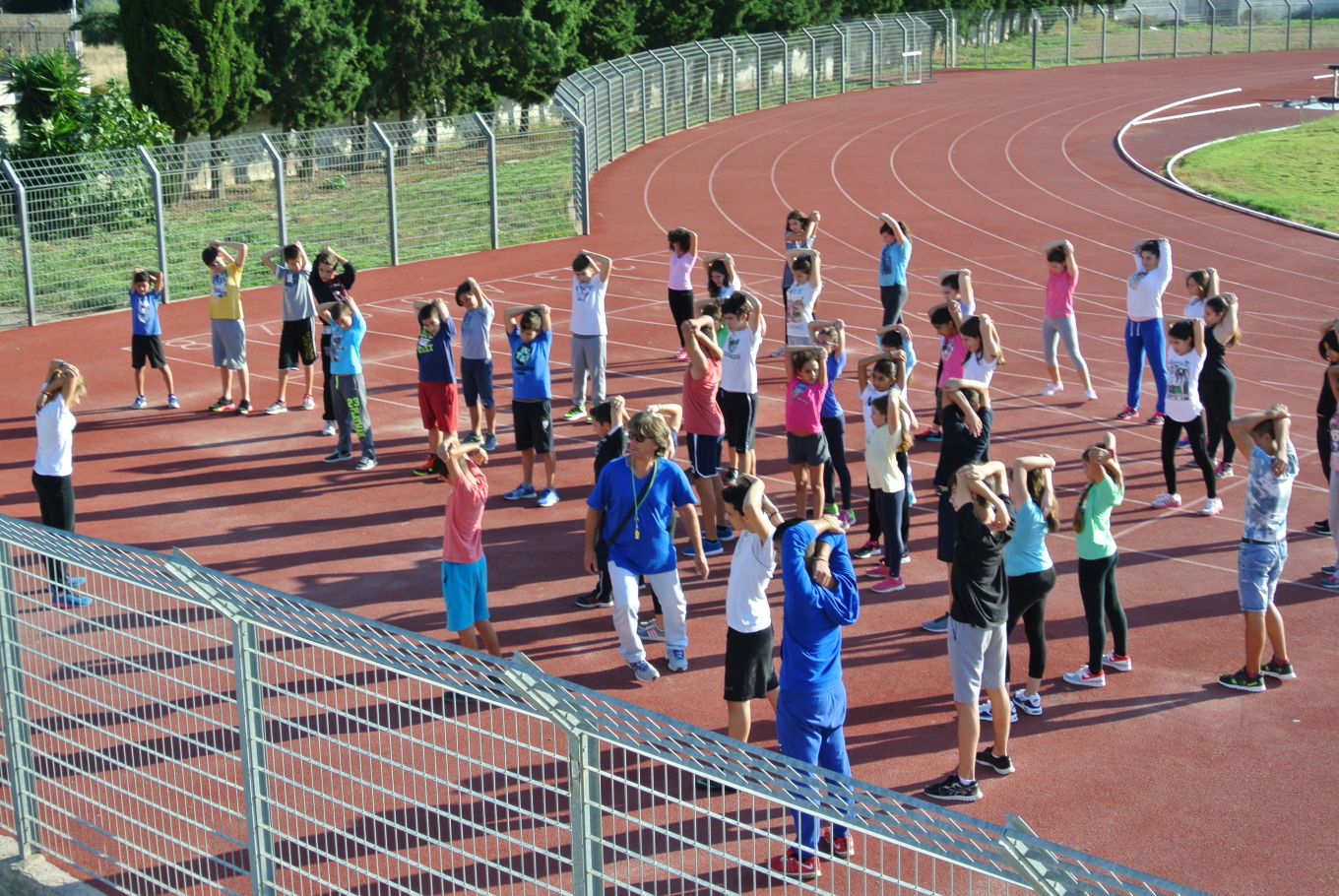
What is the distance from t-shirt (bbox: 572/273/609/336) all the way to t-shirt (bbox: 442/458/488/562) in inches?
207

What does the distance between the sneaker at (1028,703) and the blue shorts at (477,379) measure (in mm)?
6365

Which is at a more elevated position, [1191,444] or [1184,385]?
[1184,385]

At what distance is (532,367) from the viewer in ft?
38.0

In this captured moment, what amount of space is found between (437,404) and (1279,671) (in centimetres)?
724

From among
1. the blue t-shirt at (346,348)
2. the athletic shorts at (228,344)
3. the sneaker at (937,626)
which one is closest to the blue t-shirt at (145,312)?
the athletic shorts at (228,344)

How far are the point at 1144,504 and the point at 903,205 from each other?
15510 millimetres

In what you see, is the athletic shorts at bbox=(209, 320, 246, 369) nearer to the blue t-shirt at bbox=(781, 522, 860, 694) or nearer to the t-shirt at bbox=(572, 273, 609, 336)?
the t-shirt at bbox=(572, 273, 609, 336)

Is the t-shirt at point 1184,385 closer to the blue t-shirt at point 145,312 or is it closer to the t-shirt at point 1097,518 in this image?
the t-shirt at point 1097,518

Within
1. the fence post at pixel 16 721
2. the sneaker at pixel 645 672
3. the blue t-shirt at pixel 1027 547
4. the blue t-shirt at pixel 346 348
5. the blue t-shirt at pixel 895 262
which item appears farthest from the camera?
the blue t-shirt at pixel 895 262

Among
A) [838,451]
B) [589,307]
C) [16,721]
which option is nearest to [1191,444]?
[838,451]

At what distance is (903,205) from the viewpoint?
26453mm

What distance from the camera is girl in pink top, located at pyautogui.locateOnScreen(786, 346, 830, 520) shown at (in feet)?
33.4

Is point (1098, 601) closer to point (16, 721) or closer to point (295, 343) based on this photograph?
point (16, 721)

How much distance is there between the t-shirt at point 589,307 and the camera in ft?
43.8
